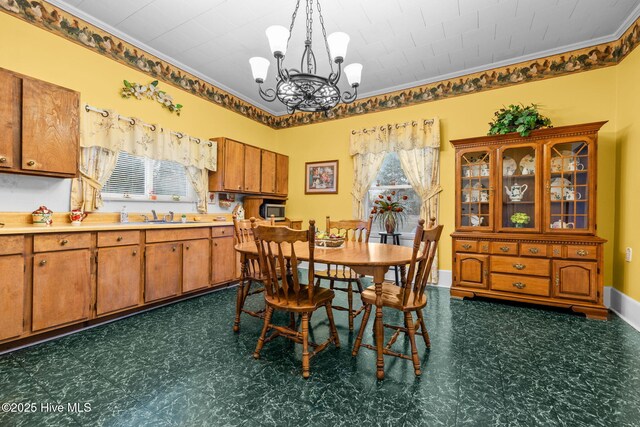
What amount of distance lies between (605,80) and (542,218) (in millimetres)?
1800

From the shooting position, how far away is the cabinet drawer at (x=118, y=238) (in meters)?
2.70

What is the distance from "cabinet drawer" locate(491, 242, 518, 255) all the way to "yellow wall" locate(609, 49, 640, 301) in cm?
102

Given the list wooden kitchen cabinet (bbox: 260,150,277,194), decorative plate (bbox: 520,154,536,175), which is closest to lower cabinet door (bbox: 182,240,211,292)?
wooden kitchen cabinet (bbox: 260,150,277,194)

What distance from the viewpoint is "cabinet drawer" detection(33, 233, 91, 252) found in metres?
2.29

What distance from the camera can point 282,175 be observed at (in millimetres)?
5473

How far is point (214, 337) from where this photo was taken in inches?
97.6

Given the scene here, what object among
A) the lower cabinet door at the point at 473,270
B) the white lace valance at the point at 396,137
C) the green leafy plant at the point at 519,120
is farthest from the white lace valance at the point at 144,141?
the green leafy plant at the point at 519,120

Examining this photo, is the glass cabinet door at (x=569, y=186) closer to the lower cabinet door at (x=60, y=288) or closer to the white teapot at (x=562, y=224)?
the white teapot at (x=562, y=224)

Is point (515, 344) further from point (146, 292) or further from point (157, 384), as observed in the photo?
point (146, 292)

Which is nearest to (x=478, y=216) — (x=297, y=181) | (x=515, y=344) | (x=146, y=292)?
(x=515, y=344)

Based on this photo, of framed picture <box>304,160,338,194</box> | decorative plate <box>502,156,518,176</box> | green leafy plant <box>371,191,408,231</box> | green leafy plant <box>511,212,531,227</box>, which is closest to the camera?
green leafy plant <box>511,212,531,227</box>

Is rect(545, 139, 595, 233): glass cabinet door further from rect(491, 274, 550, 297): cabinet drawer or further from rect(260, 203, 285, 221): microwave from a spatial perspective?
rect(260, 203, 285, 221): microwave

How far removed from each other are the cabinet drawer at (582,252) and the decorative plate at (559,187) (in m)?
0.57

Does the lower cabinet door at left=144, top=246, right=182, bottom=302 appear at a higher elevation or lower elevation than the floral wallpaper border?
lower
